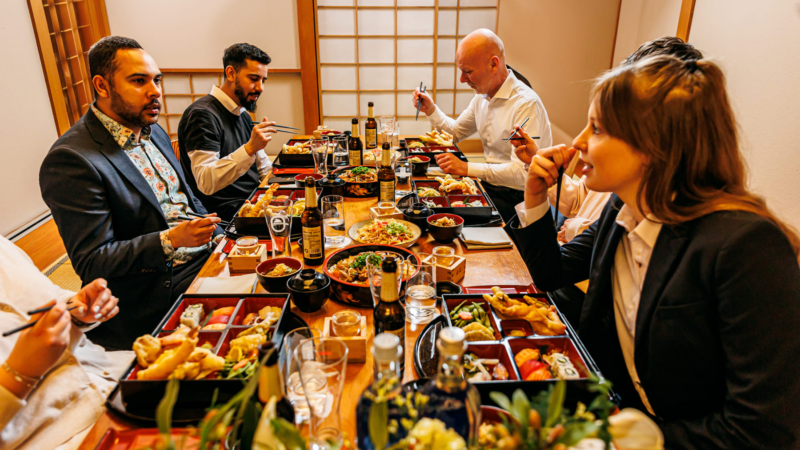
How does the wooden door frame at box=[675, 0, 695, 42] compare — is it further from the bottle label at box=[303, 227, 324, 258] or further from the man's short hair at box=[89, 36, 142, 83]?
the man's short hair at box=[89, 36, 142, 83]

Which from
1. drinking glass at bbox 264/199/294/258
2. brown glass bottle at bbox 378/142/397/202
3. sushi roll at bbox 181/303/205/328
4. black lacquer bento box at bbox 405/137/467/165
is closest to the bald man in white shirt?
black lacquer bento box at bbox 405/137/467/165

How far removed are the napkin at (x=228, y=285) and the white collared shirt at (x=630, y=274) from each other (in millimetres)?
1125

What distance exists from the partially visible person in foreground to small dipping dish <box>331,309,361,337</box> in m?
0.52

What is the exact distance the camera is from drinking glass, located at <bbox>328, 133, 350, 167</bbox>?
3.27 meters

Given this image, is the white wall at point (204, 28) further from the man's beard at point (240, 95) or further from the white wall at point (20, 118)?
the man's beard at point (240, 95)

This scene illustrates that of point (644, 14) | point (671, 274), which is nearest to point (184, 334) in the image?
point (671, 274)

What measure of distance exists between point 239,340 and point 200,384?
0.17 m

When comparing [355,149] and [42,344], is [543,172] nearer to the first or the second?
[42,344]

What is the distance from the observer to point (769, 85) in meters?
3.00

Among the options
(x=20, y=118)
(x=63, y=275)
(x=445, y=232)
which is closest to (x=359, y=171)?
(x=445, y=232)

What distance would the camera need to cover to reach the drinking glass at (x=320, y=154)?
2.74 metres

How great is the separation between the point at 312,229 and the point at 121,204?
2.94 ft

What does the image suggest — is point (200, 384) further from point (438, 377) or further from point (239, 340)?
point (438, 377)

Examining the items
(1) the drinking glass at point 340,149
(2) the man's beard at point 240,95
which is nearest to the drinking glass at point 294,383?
(1) the drinking glass at point 340,149
